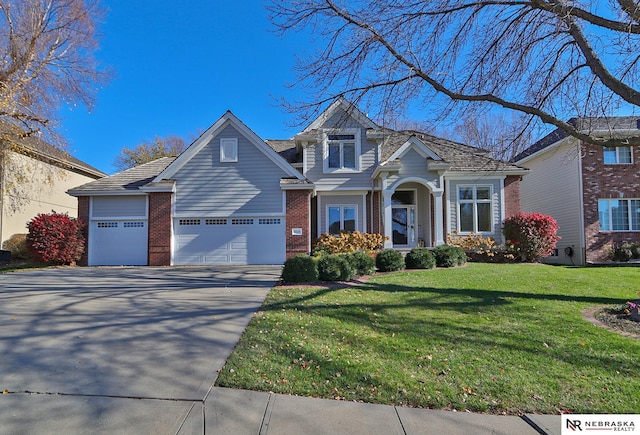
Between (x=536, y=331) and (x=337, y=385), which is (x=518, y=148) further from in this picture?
(x=337, y=385)

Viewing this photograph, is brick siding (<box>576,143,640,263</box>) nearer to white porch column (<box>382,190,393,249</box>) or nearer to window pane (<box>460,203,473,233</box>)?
window pane (<box>460,203,473,233</box>)

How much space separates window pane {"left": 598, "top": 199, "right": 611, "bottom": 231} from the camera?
1783 cm

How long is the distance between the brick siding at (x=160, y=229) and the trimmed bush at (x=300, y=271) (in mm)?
7862

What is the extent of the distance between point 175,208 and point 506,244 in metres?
14.4

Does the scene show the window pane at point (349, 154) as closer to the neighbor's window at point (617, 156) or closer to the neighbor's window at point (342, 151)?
the neighbor's window at point (342, 151)

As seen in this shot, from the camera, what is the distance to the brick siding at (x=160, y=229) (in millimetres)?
15398

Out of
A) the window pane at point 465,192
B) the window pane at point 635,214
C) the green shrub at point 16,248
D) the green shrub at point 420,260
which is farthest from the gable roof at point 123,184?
the window pane at point 635,214

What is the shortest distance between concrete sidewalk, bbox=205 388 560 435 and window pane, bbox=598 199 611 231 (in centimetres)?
1873

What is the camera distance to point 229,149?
1616 cm

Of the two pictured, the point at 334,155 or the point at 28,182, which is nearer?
the point at 28,182

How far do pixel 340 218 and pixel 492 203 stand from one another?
24.0 feet

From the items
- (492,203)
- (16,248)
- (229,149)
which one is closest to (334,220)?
(229,149)

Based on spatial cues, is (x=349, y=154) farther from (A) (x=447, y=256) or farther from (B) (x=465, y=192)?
(A) (x=447, y=256)

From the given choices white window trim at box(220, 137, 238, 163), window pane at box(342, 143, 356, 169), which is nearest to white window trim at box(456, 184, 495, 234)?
window pane at box(342, 143, 356, 169)
